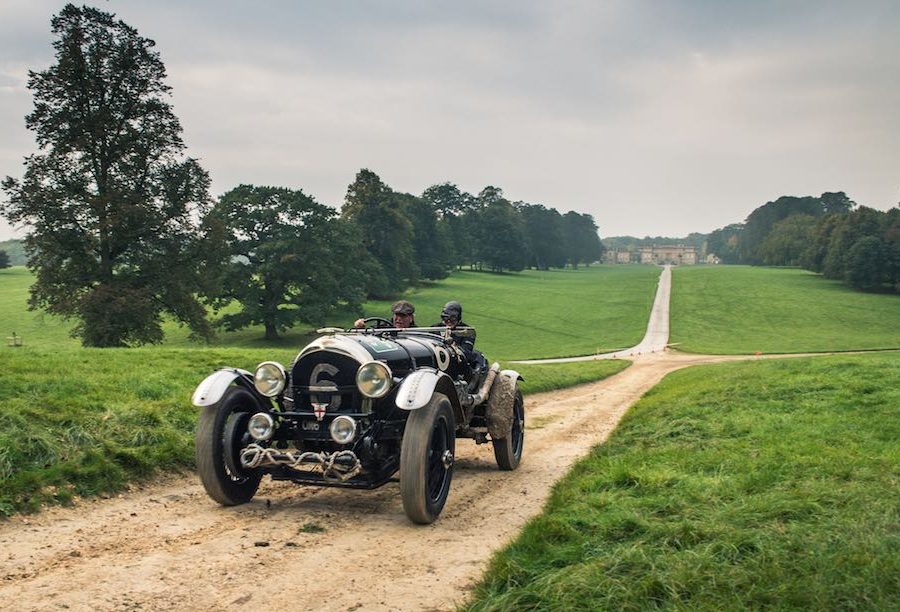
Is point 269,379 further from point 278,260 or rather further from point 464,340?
point 278,260

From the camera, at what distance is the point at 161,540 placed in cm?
581

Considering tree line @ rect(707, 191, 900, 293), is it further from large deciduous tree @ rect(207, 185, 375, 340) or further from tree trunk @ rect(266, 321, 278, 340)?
tree trunk @ rect(266, 321, 278, 340)

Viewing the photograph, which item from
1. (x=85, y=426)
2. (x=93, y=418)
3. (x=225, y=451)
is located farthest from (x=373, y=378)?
(x=93, y=418)

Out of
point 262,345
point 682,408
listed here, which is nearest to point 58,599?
point 682,408

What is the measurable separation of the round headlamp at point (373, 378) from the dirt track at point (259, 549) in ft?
4.17

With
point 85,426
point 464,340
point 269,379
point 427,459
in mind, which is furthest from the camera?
point 464,340

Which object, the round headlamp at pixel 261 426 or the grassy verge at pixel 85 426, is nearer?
the round headlamp at pixel 261 426

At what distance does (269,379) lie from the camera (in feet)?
23.7

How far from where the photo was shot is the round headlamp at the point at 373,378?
671 cm

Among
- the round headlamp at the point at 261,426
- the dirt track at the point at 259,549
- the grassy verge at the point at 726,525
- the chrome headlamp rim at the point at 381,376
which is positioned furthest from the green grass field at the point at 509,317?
the grassy verge at the point at 726,525

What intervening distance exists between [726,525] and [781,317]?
65.1m

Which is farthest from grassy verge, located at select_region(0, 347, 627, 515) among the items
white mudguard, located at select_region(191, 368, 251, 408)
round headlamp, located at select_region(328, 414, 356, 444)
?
round headlamp, located at select_region(328, 414, 356, 444)

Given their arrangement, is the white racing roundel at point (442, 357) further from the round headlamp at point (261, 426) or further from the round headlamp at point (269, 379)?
the round headlamp at point (261, 426)

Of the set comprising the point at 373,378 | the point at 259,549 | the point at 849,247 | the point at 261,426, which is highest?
the point at 849,247
